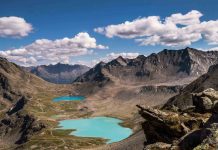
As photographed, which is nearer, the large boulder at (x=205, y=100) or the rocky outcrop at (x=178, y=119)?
the rocky outcrop at (x=178, y=119)

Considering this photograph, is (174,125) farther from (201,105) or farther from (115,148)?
(115,148)

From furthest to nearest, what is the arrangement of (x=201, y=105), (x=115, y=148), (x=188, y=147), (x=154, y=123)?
(x=115, y=148) < (x=154, y=123) < (x=201, y=105) < (x=188, y=147)

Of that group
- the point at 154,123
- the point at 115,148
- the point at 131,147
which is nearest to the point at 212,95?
the point at 154,123

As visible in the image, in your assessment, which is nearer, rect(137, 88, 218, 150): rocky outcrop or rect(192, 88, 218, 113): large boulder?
rect(137, 88, 218, 150): rocky outcrop

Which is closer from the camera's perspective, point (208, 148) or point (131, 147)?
point (208, 148)

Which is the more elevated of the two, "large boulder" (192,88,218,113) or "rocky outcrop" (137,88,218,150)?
"large boulder" (192,88,218,113)

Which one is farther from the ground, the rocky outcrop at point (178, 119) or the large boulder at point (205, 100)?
the large boulder at point (205, 100)

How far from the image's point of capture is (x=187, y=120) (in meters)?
45.5

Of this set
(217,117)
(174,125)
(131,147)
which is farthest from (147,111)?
(131,147)

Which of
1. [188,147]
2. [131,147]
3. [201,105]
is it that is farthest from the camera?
[131,147]

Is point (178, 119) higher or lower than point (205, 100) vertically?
lower

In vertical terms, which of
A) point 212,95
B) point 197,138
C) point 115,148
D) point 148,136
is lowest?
point 115,148

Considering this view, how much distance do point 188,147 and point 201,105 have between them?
57.8 ft

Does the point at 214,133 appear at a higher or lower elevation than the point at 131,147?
higher
